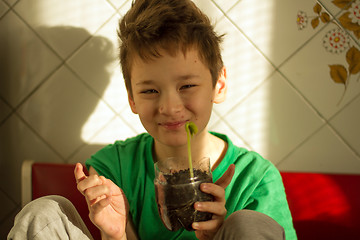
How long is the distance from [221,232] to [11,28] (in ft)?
3.39

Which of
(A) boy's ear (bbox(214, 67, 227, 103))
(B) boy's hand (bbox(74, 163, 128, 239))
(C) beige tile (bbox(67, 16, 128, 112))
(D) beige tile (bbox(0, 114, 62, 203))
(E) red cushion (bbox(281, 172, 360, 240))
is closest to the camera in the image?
(B) boy's hand (bbox(74, 163, 128, 239))

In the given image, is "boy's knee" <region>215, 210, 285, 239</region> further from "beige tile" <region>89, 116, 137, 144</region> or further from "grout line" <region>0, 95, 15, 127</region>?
"grout line" <region>0, 95, 15, 127</region>

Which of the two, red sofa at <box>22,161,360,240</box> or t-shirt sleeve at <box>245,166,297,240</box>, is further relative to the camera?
red sofa at <box>22,161,360,240</box>

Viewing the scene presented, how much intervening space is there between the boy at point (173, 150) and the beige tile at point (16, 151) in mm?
376

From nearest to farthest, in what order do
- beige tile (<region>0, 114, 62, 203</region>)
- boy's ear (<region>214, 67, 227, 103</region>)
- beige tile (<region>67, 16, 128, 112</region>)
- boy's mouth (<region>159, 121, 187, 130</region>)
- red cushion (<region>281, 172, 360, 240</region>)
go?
boy's mouth (<region>159, 121, 187, 130</region>), boy's ear (<region>214, 67, 227, 103</region>), red cushion (<region>281, 172, 360, 240</region>), beige tile (<region>67, 16, 128, 112</region>), beige tile (<region>0, 114, 62, 203</region>)

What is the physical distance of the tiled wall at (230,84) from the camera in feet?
4.12

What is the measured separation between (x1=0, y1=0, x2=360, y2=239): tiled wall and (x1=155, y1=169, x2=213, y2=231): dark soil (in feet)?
→ 1.92

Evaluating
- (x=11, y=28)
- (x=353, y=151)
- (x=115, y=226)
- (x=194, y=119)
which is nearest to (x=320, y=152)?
(x=353, y=151)

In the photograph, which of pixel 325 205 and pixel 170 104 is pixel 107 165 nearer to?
pixel 170 104

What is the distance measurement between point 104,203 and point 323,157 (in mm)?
799

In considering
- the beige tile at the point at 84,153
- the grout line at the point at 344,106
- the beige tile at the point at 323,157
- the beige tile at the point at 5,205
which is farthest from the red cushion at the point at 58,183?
the grout line at the point at 344,106

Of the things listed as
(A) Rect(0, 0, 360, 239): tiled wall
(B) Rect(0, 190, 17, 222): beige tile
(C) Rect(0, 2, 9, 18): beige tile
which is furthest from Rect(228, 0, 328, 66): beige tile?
(B) Rect(0, 190, 17, 222): beige tile

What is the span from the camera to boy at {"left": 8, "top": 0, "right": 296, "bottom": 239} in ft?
2.80

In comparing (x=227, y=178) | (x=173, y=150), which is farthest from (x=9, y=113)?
(x=227, y=178)
